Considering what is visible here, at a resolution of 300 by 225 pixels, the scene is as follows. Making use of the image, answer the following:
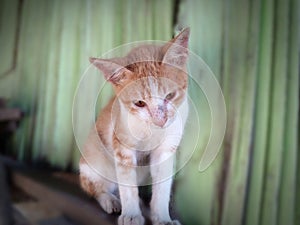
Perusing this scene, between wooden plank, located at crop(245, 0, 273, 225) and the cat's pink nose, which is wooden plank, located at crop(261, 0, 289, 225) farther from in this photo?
the cat's pink nose

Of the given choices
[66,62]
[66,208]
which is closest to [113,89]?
[66,62]

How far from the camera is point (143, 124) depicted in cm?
80

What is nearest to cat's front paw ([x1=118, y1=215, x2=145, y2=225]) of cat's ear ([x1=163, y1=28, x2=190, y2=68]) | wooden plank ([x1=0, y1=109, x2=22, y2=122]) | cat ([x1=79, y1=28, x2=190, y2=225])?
cat ([x1=79, y1=28, x2=190, y2=225])

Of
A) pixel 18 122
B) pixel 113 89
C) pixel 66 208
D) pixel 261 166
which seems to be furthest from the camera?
pixel 18 122

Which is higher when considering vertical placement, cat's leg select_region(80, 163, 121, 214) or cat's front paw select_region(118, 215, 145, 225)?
cat's leg select_region(80, 163, 121, 214)

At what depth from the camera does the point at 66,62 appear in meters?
1.00

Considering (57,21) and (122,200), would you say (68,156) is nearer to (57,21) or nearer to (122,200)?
(122,200)

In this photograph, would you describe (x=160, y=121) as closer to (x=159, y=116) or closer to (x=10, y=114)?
(x=159, y=116)

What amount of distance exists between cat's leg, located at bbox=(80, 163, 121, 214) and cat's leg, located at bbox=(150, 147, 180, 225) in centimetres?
9

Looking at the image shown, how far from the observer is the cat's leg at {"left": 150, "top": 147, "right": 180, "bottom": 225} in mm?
811

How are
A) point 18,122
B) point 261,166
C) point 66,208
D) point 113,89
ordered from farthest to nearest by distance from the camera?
point 18,122 < point 66,208 < point 113,89 < point 261,166

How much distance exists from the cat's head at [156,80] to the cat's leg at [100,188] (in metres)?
0.20

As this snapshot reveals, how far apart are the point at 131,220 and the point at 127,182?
0.08 meters

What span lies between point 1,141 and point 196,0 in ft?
2.30
